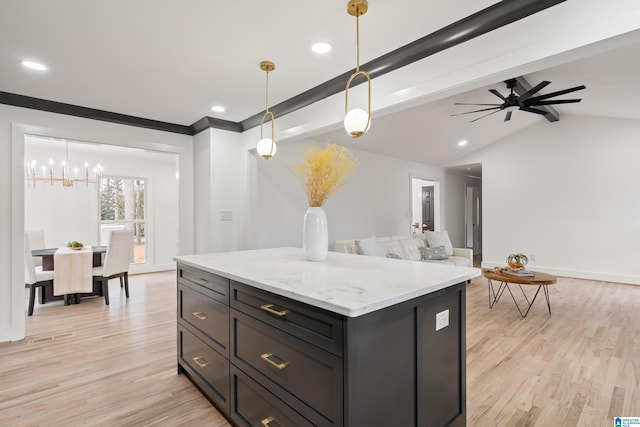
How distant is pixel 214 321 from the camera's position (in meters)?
2.02

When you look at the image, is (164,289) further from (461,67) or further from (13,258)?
(461,67)

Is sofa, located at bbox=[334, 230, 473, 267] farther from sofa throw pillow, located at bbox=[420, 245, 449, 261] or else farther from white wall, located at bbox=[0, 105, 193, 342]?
white wall, located at bbox=[0, 105, 193, 342]

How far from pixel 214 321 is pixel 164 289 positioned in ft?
13.1

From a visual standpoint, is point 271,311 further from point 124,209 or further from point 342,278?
point 124,209

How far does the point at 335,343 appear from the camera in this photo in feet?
3.98

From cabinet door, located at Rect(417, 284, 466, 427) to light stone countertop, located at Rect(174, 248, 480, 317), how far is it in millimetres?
108

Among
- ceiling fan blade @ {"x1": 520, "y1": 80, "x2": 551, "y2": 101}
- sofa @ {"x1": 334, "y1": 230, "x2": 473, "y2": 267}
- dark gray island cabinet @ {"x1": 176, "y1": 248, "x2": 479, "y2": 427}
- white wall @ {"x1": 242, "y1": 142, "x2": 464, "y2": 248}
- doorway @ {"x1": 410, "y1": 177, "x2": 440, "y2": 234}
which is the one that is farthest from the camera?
doorway @ {"x1": 410, "y1": 177, "x2": 440, "y2": 234}

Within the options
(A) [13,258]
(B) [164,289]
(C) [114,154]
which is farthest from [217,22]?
(C) [114,154]

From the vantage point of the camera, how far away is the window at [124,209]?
6520 mm

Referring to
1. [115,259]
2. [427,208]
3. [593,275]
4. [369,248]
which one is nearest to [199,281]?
[369,248]

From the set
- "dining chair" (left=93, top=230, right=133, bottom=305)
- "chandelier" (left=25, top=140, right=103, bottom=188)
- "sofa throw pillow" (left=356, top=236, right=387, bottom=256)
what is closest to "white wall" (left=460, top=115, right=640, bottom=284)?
"sofa throw pillow" (left=356, top=236, right=387, bottom=256)

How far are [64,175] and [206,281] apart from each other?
5514mm

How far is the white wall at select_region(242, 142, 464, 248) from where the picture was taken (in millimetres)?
4727

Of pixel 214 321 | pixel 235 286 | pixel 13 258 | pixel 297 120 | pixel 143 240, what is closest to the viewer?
pixel 235 286
